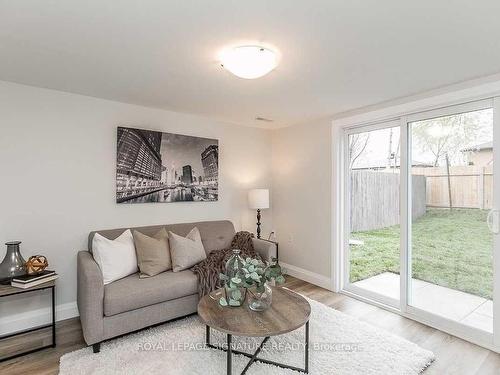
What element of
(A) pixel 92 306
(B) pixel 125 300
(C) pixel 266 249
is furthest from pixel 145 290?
(C) pixel 266 249

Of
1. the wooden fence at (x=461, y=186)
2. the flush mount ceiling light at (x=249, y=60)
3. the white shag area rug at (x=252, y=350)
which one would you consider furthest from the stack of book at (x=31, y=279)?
the wooden fence at (x=461, y=186)

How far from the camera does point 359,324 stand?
268cm

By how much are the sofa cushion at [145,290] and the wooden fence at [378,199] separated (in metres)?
2.18

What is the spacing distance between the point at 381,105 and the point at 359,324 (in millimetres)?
2329

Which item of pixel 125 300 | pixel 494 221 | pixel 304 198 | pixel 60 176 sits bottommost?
pixel 125 300

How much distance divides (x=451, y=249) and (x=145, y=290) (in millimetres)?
2905

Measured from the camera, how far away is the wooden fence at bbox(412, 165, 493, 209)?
2.47m

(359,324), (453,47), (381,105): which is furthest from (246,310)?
(381,105)

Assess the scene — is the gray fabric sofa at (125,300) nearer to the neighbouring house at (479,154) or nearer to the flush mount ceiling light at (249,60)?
the flush mount ceiling light at (249,60)

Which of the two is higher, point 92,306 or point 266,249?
point 266,249

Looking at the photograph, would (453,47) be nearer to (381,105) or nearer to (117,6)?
(381,105)

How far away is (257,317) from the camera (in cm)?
192

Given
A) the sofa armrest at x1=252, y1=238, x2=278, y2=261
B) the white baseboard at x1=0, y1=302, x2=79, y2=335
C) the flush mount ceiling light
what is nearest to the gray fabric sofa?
the white baseboard at x1=0, y1=302, x2=79, y2=335

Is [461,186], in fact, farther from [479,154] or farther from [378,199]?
[378,199]
